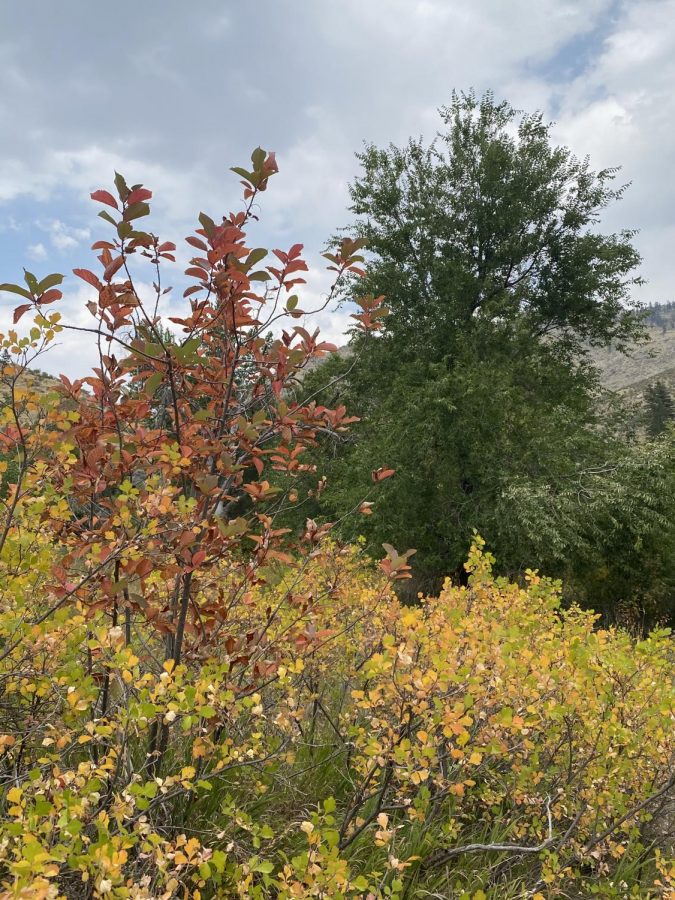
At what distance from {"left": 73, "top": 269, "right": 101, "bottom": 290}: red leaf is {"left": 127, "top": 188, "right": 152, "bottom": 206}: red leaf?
39 centimetres

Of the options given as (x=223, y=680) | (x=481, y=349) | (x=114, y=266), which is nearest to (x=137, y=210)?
(x=114, y=266)

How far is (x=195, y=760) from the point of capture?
2.85m

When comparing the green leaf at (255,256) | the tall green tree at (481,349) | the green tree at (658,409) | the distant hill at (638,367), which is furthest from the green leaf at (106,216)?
the distant hill at (638,367)

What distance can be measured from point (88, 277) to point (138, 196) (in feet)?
1.48

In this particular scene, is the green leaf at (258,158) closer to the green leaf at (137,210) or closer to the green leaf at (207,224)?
the green leaf at (207,224)

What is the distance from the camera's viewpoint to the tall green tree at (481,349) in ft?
35.9

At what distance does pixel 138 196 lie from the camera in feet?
6.95

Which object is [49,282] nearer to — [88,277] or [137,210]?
[88,277]

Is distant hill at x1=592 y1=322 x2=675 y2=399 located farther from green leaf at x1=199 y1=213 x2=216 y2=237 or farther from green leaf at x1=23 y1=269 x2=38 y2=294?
green leaf at x1=23 y1=269 x2=38 y2=294

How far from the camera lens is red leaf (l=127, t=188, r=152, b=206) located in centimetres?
210

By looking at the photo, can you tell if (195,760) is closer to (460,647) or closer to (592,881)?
(460,647)

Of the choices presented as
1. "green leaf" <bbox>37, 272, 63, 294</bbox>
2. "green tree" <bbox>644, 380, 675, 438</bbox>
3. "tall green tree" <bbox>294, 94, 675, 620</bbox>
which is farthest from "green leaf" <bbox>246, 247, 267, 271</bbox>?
"green tree" <bbox>644, 380, 675, 438</bbox>

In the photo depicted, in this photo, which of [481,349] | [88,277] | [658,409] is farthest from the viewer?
[658,409]

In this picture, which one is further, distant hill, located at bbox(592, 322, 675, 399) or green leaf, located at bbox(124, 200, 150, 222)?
distant hill, located at bbox(592, 322, 675, 399)
